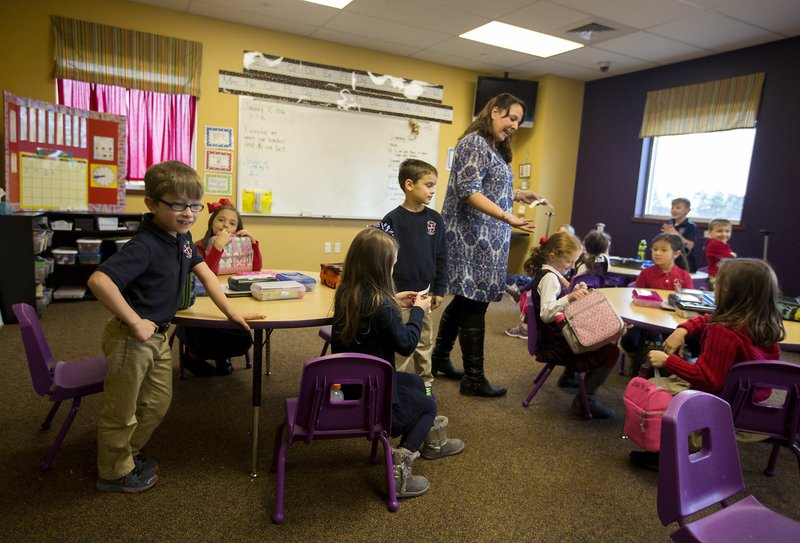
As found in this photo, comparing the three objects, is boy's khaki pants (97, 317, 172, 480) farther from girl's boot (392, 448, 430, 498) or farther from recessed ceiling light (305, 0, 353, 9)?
recessed ceiling light (305, 0, 353, 9)

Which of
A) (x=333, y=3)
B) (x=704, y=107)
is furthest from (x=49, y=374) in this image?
(x=704, y=107)

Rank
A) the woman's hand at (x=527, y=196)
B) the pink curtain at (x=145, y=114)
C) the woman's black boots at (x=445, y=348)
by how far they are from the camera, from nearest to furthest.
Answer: the woman's hand at (x=527, y=196), the woman's black boots at (x=445, y=348), the pink curtain at (x=145, y=114)

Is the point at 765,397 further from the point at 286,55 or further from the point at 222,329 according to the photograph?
the point at 286,55

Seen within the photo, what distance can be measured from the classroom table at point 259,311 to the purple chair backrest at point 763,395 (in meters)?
1.39

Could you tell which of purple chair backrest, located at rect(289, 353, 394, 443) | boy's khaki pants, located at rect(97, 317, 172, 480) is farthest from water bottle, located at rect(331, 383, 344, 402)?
boy's khaki pants, located at rect(97, 317, 172, 480)

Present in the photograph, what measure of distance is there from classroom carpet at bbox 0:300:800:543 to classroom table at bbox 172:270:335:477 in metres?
0.23

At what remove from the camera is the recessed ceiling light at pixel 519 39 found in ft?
15.9

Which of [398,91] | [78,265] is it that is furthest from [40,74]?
[398,91]

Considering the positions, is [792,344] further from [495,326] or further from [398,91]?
[398,91]

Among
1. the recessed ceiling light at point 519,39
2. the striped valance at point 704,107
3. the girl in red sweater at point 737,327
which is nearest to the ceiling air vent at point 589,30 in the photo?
the recessed ceiling light at point 519,39

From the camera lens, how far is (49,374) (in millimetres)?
1755

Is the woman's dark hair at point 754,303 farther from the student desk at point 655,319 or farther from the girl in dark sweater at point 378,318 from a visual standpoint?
the girl in dark sweater at point 378,318

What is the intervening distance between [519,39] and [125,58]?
3.72 meters

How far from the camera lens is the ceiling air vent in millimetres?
4605
